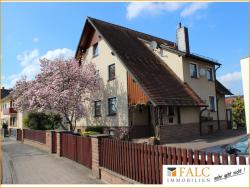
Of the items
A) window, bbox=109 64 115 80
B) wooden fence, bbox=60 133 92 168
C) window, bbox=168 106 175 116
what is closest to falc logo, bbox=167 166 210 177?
wooden fence, bbox=60 133 92 168

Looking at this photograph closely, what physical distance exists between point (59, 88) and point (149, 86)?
6508mm

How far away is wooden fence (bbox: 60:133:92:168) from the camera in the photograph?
11173 mm

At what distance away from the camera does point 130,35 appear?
27.6m

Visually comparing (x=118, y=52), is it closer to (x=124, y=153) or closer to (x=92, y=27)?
(x=92, y=27)

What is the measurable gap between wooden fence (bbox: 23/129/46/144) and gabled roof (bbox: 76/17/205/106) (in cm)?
720

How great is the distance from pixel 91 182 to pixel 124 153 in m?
1.86

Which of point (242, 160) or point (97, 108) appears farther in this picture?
point (97, 108)

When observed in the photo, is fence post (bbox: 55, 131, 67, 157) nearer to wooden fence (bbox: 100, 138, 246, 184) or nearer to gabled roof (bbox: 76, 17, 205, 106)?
wooden fence (bbox: 100, 138, 246, 184)

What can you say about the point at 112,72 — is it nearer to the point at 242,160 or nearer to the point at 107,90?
the point at 107,90

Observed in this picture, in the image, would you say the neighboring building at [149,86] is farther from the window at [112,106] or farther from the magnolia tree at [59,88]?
the magnolia tree at [59,88]

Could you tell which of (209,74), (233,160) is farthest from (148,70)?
(233,160)

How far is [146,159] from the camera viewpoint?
24.3 ft

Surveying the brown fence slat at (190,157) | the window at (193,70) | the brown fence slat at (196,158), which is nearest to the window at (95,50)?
the window at (193,70)

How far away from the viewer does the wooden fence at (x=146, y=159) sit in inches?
222
